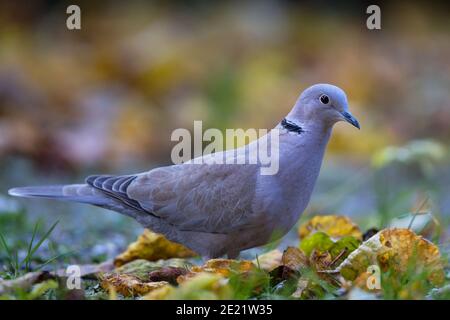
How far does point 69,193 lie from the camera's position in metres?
4.84

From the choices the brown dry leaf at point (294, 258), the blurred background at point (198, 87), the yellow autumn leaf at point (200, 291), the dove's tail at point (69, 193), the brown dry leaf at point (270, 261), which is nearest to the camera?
the yellow autumn leaf at point (200, 291)

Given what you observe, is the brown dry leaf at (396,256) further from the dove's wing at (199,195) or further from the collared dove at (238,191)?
the dove's wing at (199,195)

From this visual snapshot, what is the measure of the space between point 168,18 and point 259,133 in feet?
15.1

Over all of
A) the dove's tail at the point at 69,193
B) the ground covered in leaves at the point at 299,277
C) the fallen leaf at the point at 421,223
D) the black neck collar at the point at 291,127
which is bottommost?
the ground covered in leaves at the point at 299,277

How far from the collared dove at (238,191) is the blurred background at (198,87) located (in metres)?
0.98

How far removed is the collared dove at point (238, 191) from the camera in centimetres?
423

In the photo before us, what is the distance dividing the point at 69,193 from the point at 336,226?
162 cm

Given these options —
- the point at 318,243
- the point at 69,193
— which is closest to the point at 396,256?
the point at 318,243

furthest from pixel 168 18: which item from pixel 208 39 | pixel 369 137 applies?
pixel 369 137

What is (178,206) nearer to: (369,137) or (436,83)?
(369,137)

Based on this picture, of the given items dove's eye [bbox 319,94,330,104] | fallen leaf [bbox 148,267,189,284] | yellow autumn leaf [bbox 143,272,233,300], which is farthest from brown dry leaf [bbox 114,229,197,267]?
yellow autumn leaf [bbox 143,272,233,300]

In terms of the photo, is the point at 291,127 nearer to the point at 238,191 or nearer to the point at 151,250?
the point at 238,191

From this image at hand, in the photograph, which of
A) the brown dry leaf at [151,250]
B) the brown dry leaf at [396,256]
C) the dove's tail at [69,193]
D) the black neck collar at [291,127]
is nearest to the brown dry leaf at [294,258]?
the brown dry leaf at [396,256]

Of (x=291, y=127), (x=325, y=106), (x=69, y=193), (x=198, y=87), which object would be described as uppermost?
(x=198, y=87)
